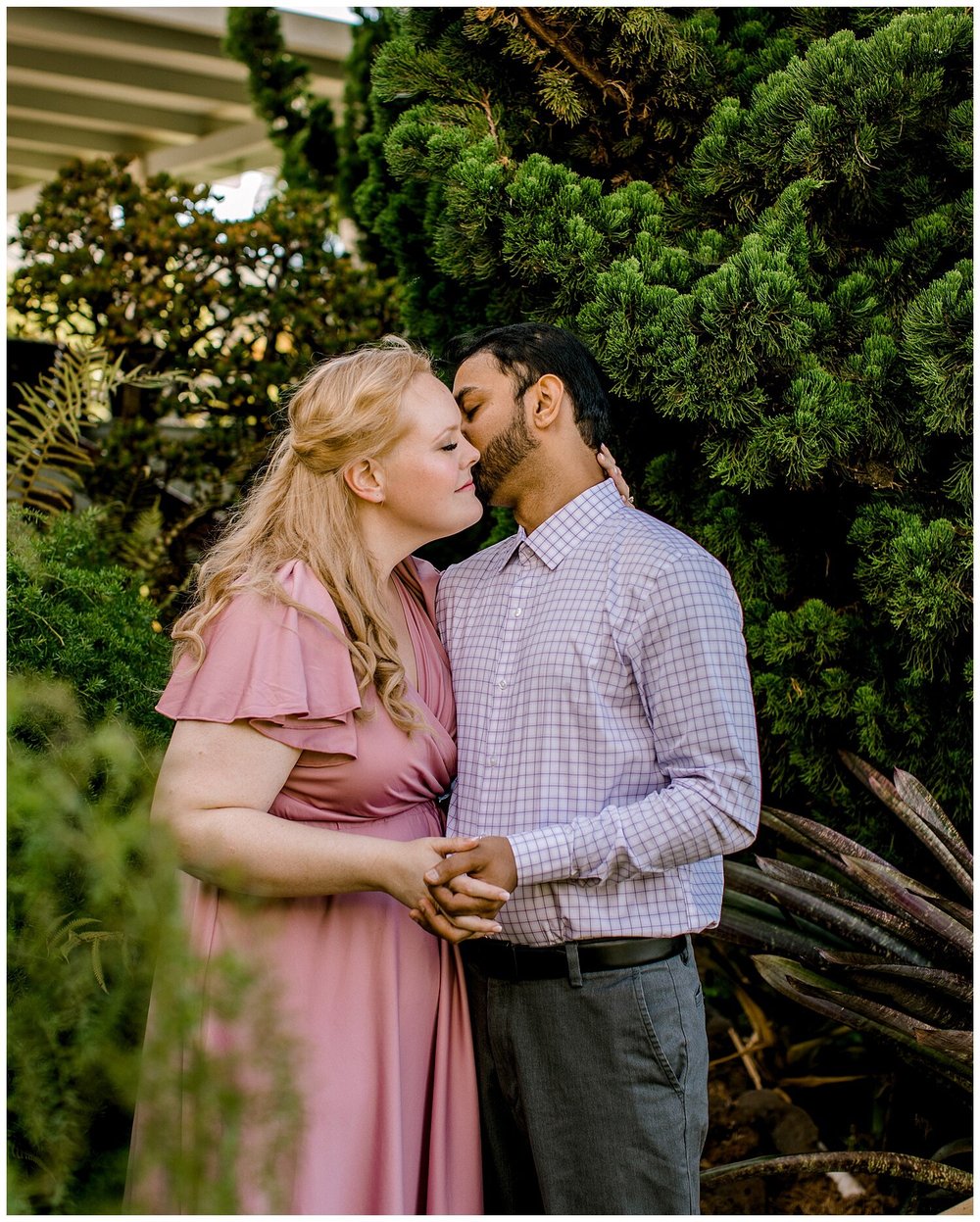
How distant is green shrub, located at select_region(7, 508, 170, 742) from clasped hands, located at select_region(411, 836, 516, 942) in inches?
43.1

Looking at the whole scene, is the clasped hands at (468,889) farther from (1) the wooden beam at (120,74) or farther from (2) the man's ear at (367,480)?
(1) the wooden beam at (120,74)

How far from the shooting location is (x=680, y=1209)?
210 centimetres

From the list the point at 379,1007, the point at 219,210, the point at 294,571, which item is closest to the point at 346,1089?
the point at 379,1007

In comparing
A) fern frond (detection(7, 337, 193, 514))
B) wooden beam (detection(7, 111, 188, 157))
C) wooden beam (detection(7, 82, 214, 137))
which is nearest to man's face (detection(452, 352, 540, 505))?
fern frond (detection(7, 337, 193, 514))

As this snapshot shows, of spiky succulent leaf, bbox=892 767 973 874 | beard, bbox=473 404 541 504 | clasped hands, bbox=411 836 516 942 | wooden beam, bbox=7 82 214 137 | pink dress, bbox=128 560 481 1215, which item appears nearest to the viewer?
clasped hands, bbox=411 836 516 942

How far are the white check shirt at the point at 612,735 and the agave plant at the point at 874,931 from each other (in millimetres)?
629

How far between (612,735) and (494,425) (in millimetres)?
772

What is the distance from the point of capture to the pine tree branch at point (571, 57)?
2.90 meters

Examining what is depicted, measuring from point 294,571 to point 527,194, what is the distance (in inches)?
49.9

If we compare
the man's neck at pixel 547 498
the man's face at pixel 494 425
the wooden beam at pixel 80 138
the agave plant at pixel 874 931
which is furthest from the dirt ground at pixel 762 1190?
the wooden beam at pixel 80 138

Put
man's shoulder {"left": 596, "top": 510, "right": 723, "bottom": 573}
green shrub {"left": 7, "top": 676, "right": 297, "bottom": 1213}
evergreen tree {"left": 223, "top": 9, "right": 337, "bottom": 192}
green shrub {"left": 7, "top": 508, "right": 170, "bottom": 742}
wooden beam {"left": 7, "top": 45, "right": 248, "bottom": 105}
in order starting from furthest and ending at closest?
wooden beam {"left": 7, "top": 45, "right": 248, "bottom": 105} < evergreen tree {"left": 223, "top": 9, "right": 337, "bottom": 192} < green shrub {"left": 7, "top": 508, "right": 170, "bottom": 742} < man's shoulder {"left": 596, "top": 510, "right": 723, "bottom": 573} < green shrub {"left": 7, "top": 676, "right": 297, "bottom": 1213}

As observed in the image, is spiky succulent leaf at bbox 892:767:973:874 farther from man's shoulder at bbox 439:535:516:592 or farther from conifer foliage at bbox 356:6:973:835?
man's shoulder at bbox 439:535:516:592

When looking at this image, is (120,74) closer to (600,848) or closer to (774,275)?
(774,275)

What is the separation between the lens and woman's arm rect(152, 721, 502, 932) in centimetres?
195
